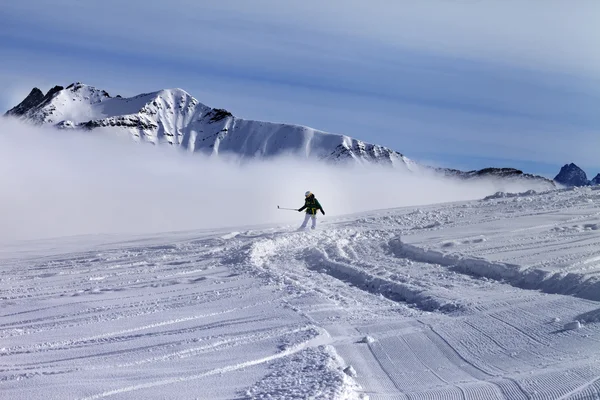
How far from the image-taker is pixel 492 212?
83.8 ft

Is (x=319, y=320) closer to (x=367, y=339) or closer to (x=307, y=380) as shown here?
(x=367, y=339)

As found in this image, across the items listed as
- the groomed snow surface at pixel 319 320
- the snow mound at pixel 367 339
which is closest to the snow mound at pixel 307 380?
the groomed snow surface at pixel 319 320

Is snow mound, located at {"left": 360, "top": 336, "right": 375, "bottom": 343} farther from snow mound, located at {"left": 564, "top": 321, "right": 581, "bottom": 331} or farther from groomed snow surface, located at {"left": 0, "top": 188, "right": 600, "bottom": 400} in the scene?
snow mound, located at {"left": 564, "top": 321, "right": 581, "bottom": 331}

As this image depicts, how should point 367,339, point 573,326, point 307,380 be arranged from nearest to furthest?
point 307,380, point 573,326, point 367,339

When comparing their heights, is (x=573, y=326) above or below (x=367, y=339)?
above

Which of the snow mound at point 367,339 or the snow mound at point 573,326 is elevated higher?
the snow mound at point 573,326

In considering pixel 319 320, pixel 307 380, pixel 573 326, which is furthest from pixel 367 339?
pixel 573 326

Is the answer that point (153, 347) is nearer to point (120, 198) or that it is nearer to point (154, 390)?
point (154, 390)

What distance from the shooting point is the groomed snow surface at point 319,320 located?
273 inches

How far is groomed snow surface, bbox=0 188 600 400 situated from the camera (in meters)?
6.93

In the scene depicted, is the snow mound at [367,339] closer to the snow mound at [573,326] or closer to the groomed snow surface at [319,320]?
the groomed snow surface at [319,320]

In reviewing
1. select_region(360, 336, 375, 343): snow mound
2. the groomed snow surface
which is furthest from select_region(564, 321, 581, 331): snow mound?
select_region(360, 336, 375, 343): snow mound

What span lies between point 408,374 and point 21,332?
19.2 ft

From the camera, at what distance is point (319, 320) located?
9.86 m
